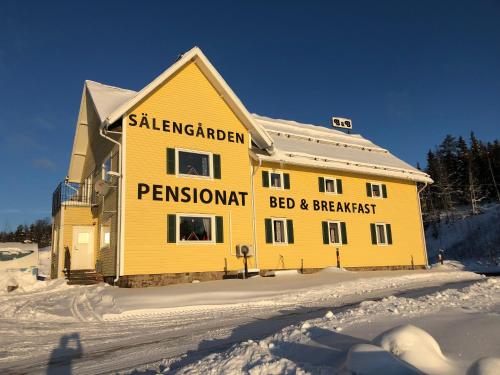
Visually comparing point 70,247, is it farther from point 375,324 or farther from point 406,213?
point 406,213

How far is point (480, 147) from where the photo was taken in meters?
69.8

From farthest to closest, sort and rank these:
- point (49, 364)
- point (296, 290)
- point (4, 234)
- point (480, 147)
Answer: point (4, 234), point (480, 147), point (296, 290), point (49, 364)

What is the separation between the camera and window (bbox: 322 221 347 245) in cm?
2228

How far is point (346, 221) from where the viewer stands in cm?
2319

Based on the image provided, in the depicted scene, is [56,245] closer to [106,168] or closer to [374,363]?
[106,168]

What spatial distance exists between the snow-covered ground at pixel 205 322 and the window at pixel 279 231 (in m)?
4.33

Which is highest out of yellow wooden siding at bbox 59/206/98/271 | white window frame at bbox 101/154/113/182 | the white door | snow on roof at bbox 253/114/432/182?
snow on roof at bbox 253/114/432/182

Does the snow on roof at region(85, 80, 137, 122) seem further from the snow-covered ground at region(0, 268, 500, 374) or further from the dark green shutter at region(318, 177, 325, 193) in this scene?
the dark green shutter at region(318, 177, 325, 193)

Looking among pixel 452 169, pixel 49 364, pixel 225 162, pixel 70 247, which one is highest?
pixel 452 169

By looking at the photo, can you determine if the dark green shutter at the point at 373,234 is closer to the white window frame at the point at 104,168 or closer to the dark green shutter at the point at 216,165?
the dark green shutter at the point at 216,165

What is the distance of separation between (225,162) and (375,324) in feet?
42.9

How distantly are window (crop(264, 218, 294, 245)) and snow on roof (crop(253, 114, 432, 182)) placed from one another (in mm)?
3002

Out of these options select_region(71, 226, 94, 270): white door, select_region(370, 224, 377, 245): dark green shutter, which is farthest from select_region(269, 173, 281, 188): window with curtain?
select_region(71, 226, 94, 270): white door

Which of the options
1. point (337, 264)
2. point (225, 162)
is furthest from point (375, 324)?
point (337, 264)
